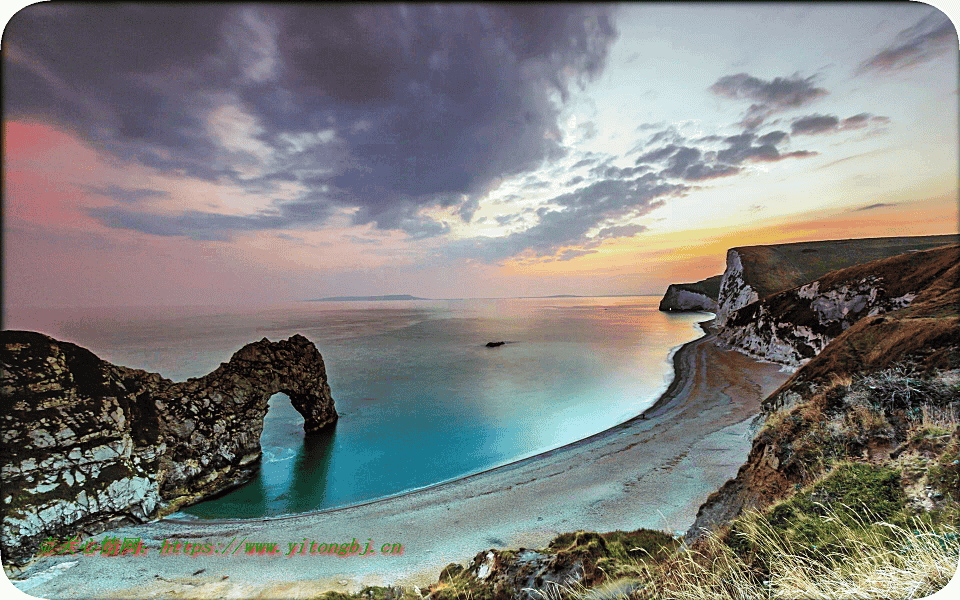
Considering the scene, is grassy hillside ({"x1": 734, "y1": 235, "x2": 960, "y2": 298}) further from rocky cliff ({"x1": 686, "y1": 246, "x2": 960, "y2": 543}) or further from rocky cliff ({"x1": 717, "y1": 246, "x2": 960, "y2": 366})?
rocky cliff ({"x1": 686, "y1": 246, "x2": 960, "y2": 543})

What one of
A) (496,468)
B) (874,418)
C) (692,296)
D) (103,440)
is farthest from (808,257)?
(692,296)

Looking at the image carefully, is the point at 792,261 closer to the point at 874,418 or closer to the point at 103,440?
the point at 874,418

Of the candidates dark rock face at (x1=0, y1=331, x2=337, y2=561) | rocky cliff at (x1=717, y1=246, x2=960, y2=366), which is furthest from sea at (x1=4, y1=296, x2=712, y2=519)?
rocky cliff at (x1=717, y1=246, x2=960, y2=366)

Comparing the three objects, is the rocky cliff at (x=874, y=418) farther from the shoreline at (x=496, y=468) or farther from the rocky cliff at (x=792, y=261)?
the rocky cliff at (x=792, y=261)

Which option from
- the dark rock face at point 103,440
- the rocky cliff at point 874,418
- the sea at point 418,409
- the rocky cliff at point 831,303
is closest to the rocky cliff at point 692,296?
the sea at point 418,409

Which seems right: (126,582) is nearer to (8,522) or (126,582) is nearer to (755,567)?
(8,522)

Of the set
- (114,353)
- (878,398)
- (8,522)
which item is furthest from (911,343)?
(114,353)
